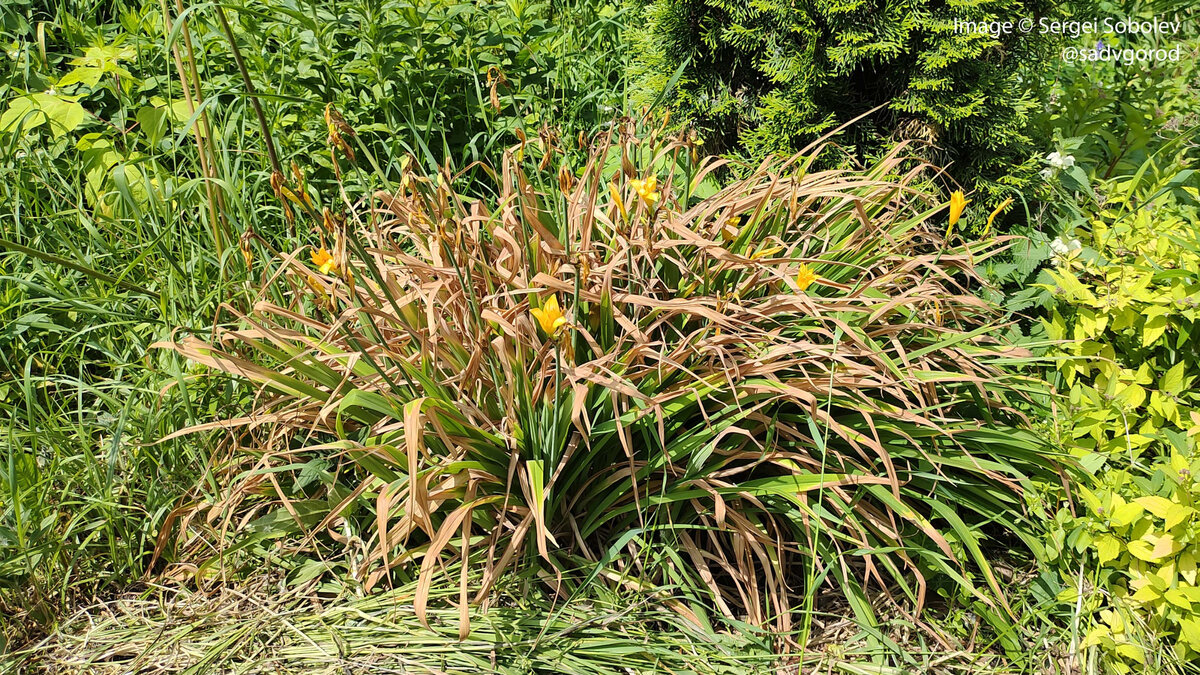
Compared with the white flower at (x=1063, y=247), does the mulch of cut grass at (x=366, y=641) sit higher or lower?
lower

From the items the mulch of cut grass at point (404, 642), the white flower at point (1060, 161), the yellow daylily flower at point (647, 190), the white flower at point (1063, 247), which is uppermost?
the yellow daylily flower at point (647, 190)

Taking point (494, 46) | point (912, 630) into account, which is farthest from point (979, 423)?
point (494, 46)

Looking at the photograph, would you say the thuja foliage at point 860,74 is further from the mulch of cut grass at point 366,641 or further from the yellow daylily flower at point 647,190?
the mulch of cut grass at point 366,641

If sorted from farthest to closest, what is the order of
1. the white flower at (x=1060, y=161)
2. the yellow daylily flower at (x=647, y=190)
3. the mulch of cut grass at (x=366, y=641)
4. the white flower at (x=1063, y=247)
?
1. the white flower at (x=1060, y=161)
2. the white flower at (x=1063, y=247)
3. the yellow daylily flower at (x=647, y=190)
4. the mulch of cut grass at (x=366, y=641)

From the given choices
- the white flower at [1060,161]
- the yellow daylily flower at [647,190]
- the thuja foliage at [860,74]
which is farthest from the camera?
the white flower at [1060,161]

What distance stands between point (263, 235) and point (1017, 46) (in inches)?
92.4

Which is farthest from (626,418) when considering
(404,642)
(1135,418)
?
(1135,418)

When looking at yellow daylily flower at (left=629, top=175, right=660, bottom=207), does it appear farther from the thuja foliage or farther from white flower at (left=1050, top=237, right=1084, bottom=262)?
white flower at (left=1050, top=237, right=1084, bottom=262)

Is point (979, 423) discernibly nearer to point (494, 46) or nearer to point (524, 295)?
point (524, 295)

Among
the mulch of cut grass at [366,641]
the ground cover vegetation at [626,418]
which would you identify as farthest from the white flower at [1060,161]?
the mulch of cut grass at [366,641]

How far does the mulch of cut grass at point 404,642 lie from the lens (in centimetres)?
188

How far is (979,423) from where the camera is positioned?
2.23 meters

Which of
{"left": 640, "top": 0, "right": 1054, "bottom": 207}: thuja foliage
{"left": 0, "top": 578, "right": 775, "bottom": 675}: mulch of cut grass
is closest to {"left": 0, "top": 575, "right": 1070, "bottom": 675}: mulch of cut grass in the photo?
{"left": 0, "top": 578, "right": 775, "bottom": 675}: mulch of cut grass

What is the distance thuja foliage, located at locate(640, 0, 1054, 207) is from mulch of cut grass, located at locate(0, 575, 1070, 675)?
145cm
